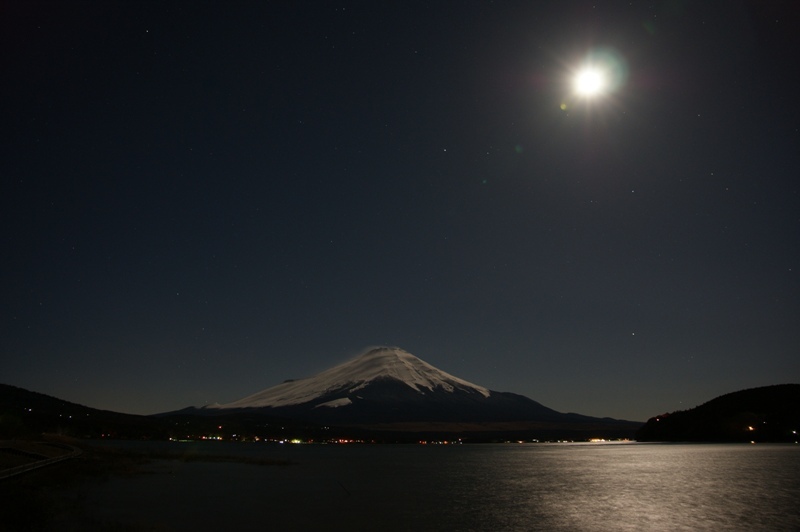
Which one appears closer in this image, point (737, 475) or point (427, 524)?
point (427, 524)

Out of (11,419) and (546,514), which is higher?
(11,419)

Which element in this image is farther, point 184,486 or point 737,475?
point 737,475

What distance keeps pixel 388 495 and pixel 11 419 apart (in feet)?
384

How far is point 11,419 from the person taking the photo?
134 metres

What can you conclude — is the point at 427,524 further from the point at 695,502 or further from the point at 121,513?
the point at 695,502

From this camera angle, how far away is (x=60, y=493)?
47.7 meters

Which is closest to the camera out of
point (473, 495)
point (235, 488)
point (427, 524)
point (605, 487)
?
point (427, 524)

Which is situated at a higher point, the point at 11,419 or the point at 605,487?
the point at 11,419

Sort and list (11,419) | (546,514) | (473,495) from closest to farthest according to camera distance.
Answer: (546,514) → (473,495) → (11,419)

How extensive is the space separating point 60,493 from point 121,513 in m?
12.2

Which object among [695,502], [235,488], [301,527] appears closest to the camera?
[301,527]

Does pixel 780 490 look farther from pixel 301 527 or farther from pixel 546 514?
pixel 301 527

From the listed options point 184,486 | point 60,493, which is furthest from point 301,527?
point 184,486

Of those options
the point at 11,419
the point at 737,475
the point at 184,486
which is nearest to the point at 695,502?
the point at 737,475
